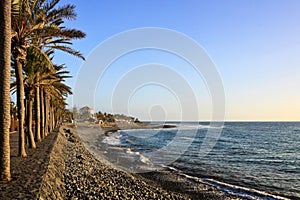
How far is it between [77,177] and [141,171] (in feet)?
25.8

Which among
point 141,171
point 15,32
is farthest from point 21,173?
point 141,171

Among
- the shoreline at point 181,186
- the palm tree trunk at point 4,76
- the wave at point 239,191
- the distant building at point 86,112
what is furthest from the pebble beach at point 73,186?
the distant building at point 86,112

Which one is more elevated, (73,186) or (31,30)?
(31,30)

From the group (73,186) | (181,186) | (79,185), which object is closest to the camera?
(73,186)

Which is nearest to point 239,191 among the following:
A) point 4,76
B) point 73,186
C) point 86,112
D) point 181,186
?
point 181,186

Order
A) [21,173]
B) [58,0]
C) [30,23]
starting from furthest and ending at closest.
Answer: [58,0] < [30,23] < [21,173]

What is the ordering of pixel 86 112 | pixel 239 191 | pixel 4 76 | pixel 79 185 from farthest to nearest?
pixel 86 112, pixel 239 191, pixel 79 185, pixel 4 76

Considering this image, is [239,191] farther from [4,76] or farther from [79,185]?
[4,76]

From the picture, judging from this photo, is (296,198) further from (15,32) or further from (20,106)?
(15,32)

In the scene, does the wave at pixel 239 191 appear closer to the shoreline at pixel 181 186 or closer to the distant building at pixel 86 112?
the shoreline at pixel 181 186

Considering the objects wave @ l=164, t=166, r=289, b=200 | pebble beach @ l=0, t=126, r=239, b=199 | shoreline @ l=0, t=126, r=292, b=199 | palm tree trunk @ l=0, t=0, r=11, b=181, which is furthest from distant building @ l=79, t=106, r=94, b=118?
palm tree trunk @ l=0, t=0, r=11, b=181

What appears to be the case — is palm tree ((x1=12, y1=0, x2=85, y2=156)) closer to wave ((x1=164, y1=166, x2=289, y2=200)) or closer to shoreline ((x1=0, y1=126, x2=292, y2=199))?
shoreline ((x1=0, y1=126, x2=292, y2=199))

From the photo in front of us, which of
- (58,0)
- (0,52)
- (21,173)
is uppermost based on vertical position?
(58,0)

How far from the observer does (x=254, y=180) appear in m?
17.9
